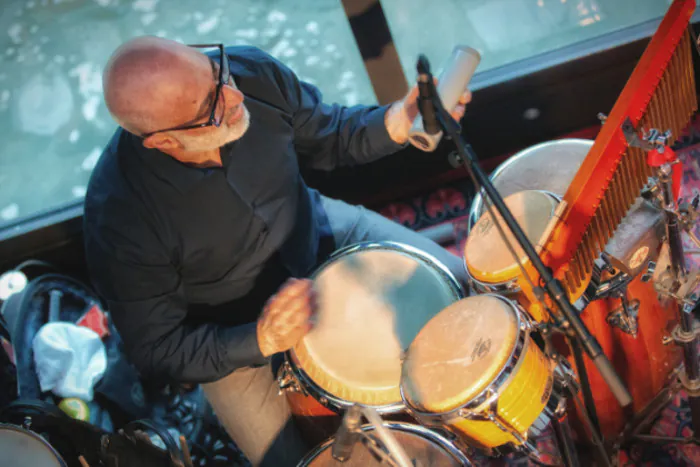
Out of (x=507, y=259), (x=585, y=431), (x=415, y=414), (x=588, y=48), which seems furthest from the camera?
(x=588, y=48)

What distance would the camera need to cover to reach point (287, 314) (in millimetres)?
1710

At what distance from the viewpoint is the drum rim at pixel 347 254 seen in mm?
1718

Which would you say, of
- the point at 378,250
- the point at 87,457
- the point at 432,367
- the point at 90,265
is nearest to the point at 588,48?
the point at 378,250

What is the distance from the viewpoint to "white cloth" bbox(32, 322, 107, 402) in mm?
2301

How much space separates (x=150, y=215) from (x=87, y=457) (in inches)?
27.1

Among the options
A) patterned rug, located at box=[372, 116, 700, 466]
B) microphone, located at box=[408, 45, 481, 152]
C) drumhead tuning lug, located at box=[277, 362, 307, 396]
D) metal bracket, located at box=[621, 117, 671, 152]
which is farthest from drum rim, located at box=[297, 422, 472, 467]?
metal bracket, located at box=[621, 117, 671, 152]

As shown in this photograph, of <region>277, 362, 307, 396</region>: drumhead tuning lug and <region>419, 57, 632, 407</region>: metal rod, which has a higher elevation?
<region>419, 57, 632, 407</region>: metal rod

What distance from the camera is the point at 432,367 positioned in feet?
4.84

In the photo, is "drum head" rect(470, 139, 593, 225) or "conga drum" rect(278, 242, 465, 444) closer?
"conga drum" rect(278, 242, 465, 444)

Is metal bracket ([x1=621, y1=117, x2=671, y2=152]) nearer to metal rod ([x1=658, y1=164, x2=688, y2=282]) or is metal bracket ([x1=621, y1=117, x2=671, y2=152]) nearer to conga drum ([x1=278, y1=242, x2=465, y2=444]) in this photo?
metal rod ([x1=658, y1=164, x2=688, y2=282])

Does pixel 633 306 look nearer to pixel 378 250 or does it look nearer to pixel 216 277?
pixel 378 250

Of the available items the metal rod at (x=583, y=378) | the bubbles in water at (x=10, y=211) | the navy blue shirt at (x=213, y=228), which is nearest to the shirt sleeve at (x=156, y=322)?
the navy blue shirt at (x=213, y=228)

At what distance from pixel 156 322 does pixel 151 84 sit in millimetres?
702

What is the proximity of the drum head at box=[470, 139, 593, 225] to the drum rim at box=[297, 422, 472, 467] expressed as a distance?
A: 0.64 m
